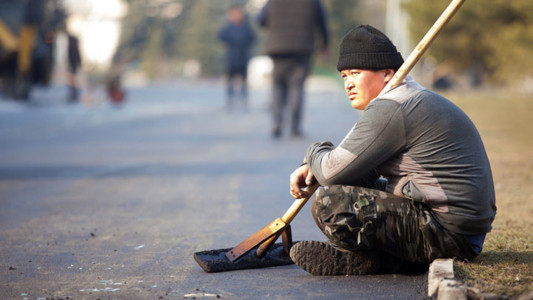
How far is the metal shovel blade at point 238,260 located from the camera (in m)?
4.14

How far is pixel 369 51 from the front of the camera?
3.86 metres

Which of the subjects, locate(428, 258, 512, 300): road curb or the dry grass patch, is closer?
locate(428, 258, 512, 300): road curb

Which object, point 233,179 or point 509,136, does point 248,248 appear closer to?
point 233,179

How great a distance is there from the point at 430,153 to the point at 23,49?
17926 millimetres

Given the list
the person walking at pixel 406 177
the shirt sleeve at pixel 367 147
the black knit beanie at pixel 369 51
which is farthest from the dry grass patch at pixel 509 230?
the black knit beanie at pixel 369 51

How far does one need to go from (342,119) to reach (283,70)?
16.9ft

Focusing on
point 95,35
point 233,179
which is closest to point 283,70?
point 233,179

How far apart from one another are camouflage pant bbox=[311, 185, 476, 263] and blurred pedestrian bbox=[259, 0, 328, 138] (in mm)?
8211

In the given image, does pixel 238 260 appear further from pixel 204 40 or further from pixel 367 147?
pixel 204 40

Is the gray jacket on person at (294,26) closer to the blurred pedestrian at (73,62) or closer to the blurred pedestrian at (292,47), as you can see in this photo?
Result: the blurred pedestrian at (292,47)

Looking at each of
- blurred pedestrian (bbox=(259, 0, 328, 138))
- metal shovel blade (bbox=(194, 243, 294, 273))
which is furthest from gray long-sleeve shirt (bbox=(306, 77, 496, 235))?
blurred pedestrian (bbox=(259, 0, 328, 138))

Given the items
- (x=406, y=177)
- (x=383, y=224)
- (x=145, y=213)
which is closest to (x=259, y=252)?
(x=383, y=224)

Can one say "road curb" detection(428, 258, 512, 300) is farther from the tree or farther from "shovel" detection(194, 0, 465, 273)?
→ the tree

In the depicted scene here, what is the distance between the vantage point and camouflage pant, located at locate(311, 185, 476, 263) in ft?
12.2
